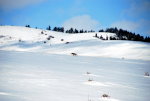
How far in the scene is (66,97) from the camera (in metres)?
3.76

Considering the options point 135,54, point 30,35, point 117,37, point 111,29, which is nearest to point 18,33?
point 30,35

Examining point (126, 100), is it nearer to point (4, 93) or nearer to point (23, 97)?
point (23, 97)

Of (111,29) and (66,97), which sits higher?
(111,29)

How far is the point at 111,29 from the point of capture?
11619 centimetres

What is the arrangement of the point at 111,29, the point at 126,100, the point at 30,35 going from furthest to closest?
the point at 111,29 → the point at 30,35 → the point at 126,100

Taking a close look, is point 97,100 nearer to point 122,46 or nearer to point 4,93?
point 4,93

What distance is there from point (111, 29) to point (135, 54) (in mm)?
86883

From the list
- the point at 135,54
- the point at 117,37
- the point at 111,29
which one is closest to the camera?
the point at 135,54

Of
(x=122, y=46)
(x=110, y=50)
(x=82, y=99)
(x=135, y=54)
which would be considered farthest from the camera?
(x=122, y=46)

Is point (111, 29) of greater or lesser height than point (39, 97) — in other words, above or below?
above

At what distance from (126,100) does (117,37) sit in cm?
7874

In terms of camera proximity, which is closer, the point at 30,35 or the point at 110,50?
the point at 110,50

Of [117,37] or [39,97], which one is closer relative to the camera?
[39,97]

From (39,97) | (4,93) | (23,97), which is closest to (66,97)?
(39,97)
